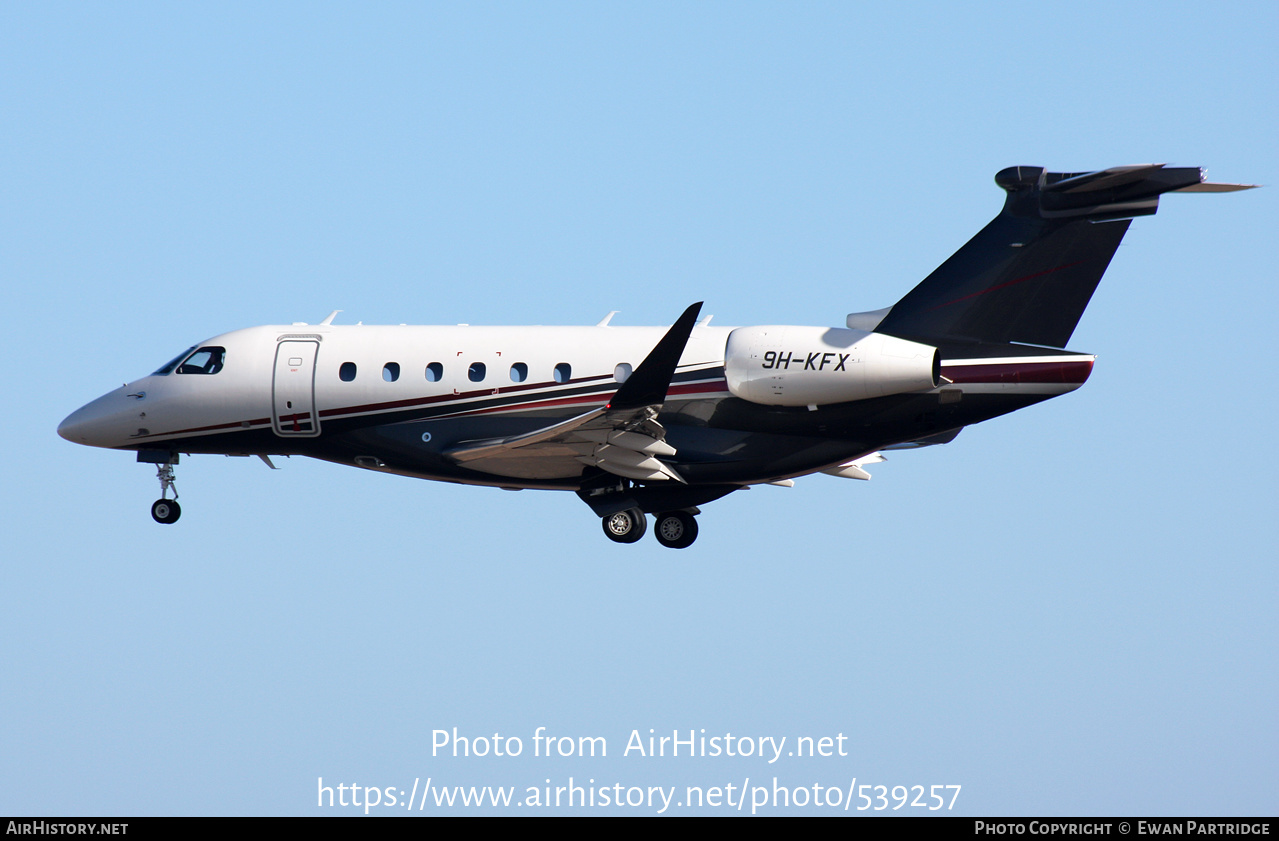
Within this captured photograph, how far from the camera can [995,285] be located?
24.1 meters

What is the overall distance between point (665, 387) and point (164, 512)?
9896 mm

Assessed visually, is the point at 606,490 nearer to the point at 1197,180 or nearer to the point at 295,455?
the point at 295,455

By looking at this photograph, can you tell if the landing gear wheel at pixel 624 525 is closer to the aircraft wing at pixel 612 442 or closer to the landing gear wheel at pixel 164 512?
the aircraft wing at pixel 612 442

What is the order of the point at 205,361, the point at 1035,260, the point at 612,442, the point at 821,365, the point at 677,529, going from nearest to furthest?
the point at 821,365, the point at 1035,260, the point at 612,442, the point at 677,529, the point at 205,361

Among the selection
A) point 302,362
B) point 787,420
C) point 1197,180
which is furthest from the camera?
point 302,362

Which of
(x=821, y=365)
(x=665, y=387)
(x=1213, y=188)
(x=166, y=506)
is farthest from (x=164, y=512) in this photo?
(x=1213, y=188)

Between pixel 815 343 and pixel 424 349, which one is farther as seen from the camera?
pixel 424 349

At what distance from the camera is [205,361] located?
89.2ft

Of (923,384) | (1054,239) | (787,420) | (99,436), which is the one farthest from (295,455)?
(1054,239)

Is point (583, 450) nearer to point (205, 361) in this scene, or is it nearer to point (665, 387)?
point (665, 387)

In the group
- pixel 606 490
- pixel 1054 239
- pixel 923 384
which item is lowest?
pixel 606 490

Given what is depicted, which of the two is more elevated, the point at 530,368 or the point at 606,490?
the point at 530,368

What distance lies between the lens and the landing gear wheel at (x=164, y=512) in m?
27.8

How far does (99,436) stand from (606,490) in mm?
8764
